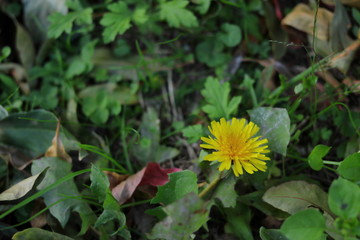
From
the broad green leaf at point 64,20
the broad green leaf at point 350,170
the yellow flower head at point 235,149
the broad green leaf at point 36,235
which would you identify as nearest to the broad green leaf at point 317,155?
the broad green leaf at point 350,170

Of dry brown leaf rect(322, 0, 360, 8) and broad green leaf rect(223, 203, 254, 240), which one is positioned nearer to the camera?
broad green leaf rect(223, 203, 254, 240)

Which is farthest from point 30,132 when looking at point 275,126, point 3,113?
point 275,126

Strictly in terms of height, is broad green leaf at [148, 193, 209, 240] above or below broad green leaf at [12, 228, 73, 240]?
above

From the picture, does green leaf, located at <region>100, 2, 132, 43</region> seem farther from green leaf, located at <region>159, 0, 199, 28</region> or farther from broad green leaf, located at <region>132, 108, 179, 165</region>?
broad green leaf, located at <region>132, 108, 179, 165</region>

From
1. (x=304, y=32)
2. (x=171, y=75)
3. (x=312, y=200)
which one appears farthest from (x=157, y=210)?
(x=304, y=32)

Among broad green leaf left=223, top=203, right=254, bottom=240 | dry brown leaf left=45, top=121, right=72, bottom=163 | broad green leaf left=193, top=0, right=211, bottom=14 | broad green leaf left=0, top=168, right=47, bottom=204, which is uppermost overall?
broad green leaf left=193, top=0, right=211, bottom=14

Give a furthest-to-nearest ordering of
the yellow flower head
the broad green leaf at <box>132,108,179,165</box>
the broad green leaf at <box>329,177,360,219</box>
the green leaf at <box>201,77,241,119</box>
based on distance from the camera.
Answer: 1. the broad green leaf at <box>132,108,179,165</box>
2. the green leaf at <box>201,77,241,119</box>
3. the yellow flower head
4. the broad green leaf at <box>329,177,360,219</box>

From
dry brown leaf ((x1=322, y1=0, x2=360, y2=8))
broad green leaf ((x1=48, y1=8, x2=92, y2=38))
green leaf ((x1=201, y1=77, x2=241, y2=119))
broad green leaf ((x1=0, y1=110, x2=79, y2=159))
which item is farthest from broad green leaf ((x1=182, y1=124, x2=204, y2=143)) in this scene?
dry brown leaf ((x1=322, y1=0, x2=360, y2=8))
